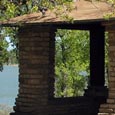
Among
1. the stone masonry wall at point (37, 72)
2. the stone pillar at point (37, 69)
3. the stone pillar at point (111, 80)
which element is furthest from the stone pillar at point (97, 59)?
the stone pillar at point (111, 80)

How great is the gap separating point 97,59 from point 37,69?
2997 millimetres

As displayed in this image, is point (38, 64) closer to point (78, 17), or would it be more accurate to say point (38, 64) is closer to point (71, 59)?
point (78, 17)

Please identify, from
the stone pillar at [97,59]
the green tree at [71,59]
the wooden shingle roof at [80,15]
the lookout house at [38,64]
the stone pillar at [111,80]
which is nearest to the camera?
the stone pillar at [111,80]

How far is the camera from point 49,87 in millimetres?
14242

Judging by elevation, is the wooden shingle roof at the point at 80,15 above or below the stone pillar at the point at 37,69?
above

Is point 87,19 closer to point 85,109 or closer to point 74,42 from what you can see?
point 85,109

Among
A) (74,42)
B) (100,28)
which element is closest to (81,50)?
(74,42)

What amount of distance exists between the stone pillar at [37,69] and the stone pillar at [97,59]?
2.39m

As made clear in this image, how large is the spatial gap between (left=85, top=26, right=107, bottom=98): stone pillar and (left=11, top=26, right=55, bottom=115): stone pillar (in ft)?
7.86

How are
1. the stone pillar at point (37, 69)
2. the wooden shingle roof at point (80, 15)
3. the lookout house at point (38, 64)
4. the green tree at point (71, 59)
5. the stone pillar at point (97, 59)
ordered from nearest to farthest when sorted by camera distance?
1. the wooden shingle roof at point (80, 15)
2. the lookout house at point (38, 64)
3. the stone pillar at point (37, 69)
4. the stone pillar at point (97, 59)
5. the green tree at point (71, 59)

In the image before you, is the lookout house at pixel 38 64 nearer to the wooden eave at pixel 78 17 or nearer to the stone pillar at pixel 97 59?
the wooden eave at pixel 78 17

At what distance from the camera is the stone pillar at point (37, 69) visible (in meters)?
14.1

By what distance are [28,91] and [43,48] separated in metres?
1.17

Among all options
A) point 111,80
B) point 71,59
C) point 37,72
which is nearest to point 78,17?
point 111,80
